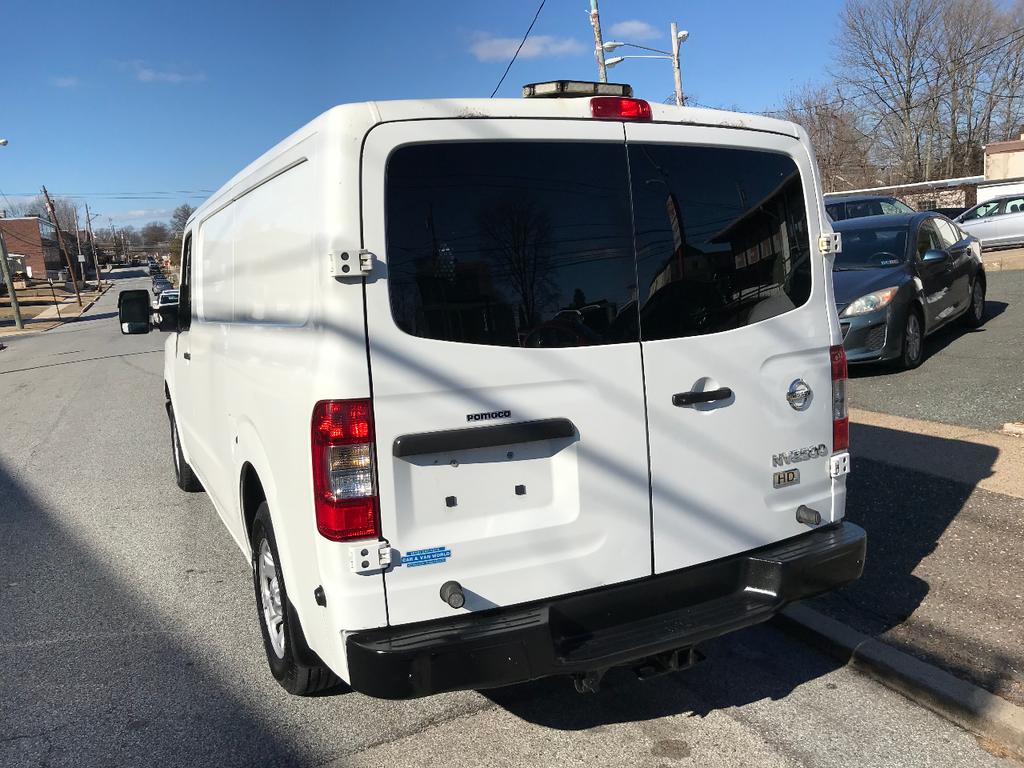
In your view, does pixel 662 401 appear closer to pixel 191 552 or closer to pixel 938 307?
pixel 191 552

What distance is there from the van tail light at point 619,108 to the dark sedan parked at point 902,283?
253 inches

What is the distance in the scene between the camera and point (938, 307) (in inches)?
388

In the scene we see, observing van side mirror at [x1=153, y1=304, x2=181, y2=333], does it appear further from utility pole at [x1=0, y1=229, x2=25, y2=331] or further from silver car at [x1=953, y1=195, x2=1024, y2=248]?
utility pole at [x1=0, y1=229, x2=25, y2=331]

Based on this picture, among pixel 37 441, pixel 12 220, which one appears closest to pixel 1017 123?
pixel 37 441

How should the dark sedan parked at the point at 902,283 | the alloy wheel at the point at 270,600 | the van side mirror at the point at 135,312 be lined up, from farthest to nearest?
the dark sedan parked at the point at 902,283, the van side mirror at the point at 135,312, the alloy wheel at the point at 270,600

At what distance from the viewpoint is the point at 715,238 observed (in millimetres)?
3186

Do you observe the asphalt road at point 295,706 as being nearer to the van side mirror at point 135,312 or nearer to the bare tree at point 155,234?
the van side mirror at point 135,312

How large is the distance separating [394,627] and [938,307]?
29.5ft

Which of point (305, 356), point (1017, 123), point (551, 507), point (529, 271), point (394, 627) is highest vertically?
point (1017, 123)

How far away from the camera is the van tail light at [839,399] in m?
3.46

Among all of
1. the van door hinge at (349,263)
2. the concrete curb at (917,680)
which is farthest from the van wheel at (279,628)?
the concrete curb at (917,680)

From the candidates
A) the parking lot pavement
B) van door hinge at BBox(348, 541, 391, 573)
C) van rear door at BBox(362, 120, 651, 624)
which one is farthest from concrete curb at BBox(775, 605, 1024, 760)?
the parking lot pavement

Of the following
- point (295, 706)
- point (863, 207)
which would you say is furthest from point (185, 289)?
point (863, 207)

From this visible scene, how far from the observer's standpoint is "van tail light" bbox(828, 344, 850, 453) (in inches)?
136
